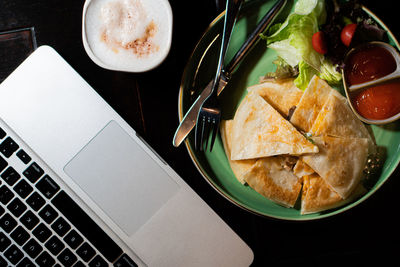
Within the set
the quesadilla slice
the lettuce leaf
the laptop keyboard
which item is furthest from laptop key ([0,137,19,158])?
the lettuce leaf

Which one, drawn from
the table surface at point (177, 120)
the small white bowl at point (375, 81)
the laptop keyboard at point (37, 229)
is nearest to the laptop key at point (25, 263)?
the laptop keyboard at point (37, 229)

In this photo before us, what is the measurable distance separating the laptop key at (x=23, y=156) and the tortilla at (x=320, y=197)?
40.8 inches

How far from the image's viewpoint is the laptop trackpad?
3.84 feet

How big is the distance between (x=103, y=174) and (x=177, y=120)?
0.36 metres

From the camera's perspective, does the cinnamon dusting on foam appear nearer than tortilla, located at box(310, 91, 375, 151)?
Yes

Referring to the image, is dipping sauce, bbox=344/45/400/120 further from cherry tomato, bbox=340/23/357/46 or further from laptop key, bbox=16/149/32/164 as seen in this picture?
laptop key, bbox=16/149/32/164

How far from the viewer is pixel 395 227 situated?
128 cm

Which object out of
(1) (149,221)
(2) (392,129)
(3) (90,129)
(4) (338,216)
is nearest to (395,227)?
(4) (338,216)

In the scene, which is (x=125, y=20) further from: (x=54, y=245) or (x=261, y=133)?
(x=54, y=245)

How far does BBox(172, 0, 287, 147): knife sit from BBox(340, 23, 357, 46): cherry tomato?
0.81 ft

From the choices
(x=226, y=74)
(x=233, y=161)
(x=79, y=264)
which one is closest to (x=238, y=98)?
(x=226, y=74)

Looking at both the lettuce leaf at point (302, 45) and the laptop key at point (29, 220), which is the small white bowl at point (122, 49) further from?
the laptop key at point (29, 220)

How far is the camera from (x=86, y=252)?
1113mm

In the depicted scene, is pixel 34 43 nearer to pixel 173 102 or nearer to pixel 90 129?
pixel 90 129
